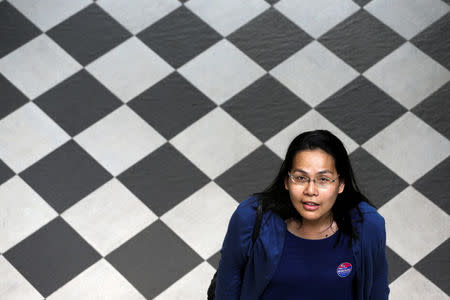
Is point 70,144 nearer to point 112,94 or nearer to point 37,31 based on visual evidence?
point 112,94

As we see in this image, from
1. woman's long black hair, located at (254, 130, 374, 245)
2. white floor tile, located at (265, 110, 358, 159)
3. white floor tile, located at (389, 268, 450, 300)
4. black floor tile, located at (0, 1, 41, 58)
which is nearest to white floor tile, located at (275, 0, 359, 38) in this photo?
white floor tile, located at (265, 110, 358, 159)

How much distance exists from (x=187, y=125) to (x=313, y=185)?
203 centimetres

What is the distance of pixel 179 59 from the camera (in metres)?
4.45

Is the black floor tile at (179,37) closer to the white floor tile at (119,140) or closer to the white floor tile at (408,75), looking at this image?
the white floor tile at (119,140)

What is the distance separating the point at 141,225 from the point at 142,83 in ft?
3.03

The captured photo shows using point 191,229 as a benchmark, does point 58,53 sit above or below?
above

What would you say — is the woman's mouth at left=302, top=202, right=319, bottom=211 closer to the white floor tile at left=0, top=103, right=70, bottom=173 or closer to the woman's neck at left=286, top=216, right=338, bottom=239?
the woman's neck at left=286, top=216, right=338, bottom=239

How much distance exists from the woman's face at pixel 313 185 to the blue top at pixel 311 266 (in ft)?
0.36

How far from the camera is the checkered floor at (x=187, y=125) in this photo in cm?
371

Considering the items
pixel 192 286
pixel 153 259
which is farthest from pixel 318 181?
pixel 153 259

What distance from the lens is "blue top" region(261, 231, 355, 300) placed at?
2.28 meters

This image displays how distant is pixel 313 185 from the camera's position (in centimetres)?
220

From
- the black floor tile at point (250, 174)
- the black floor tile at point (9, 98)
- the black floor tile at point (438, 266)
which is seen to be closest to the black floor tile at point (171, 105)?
the black floor tile at point (250, 174)

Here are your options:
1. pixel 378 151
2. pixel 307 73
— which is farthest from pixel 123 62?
pixel 378 151
